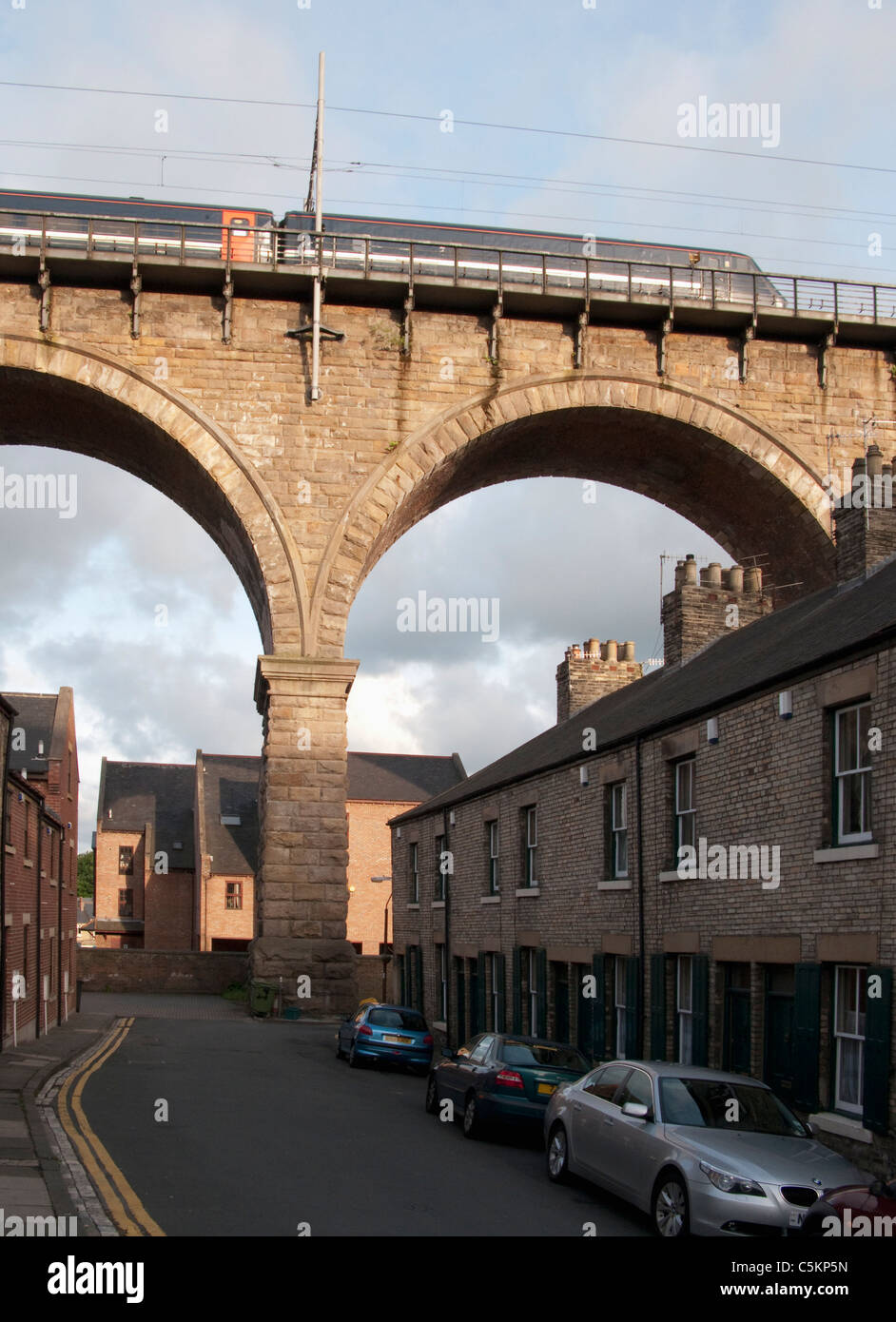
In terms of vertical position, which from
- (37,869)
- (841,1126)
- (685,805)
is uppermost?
(685,805)

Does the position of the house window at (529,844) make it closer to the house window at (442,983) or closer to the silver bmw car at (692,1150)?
the house window at (442,983)

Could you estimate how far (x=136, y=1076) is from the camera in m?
20.7

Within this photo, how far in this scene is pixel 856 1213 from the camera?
8.20 metres

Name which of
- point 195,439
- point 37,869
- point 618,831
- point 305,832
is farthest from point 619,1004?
point 195,439

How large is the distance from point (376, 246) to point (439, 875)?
15.7m

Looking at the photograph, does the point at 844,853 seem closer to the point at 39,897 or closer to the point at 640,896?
the point at 640,896

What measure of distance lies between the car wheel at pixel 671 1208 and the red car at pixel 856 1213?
43.2 inches

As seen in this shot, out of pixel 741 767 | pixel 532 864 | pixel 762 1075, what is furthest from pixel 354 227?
pixel 762 1075

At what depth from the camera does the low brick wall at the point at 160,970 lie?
5053cm

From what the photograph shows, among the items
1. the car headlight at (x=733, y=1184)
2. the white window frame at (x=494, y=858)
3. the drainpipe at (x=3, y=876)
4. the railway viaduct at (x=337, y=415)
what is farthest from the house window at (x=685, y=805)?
the railway viaduct at (x=337, y=415)

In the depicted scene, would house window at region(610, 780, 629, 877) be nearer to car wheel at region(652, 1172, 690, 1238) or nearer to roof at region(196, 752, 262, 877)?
car wheel at region(652, 1172, 690, 1238)

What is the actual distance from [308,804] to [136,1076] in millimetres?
9402

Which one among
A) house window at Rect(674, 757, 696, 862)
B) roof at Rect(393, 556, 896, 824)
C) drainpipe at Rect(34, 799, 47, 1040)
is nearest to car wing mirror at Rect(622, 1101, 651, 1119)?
roof at Rect(393, 556, 896, 824)

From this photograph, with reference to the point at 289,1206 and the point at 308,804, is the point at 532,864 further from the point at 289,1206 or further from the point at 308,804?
the point at 289,1206
